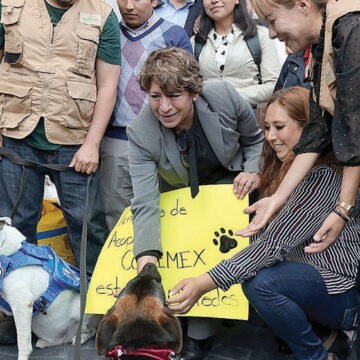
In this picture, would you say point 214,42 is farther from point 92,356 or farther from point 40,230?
point 92,356

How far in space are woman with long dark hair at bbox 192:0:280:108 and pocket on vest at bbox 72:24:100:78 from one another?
0.85 m

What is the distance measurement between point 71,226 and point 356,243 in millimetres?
1833

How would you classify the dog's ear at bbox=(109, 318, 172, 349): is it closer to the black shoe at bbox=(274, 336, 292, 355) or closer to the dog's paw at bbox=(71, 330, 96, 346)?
the black shoe at bbox=(274, 336, 292, 355)

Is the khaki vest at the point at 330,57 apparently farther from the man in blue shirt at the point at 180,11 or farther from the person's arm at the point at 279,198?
the man in blue shirt at the point at 180,11

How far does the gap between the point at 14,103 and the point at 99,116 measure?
20.9 inches

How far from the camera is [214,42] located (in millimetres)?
4172

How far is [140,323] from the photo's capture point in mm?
2324

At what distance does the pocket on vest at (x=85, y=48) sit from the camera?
3609mm

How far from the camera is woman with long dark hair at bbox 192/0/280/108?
4109mm

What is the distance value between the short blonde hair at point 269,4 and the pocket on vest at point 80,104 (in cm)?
157

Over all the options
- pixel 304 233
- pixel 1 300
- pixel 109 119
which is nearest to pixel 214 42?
pixel 109 119

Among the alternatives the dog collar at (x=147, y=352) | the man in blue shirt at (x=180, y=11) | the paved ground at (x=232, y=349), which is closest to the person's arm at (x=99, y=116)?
the man in blue shirt at (x=180, y=11)

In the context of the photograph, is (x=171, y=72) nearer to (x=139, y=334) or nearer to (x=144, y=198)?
(x=144, y=198)

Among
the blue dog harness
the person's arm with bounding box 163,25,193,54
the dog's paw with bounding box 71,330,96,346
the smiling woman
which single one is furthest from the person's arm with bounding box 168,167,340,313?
the person's arm with bounding box 163,25,193,54
